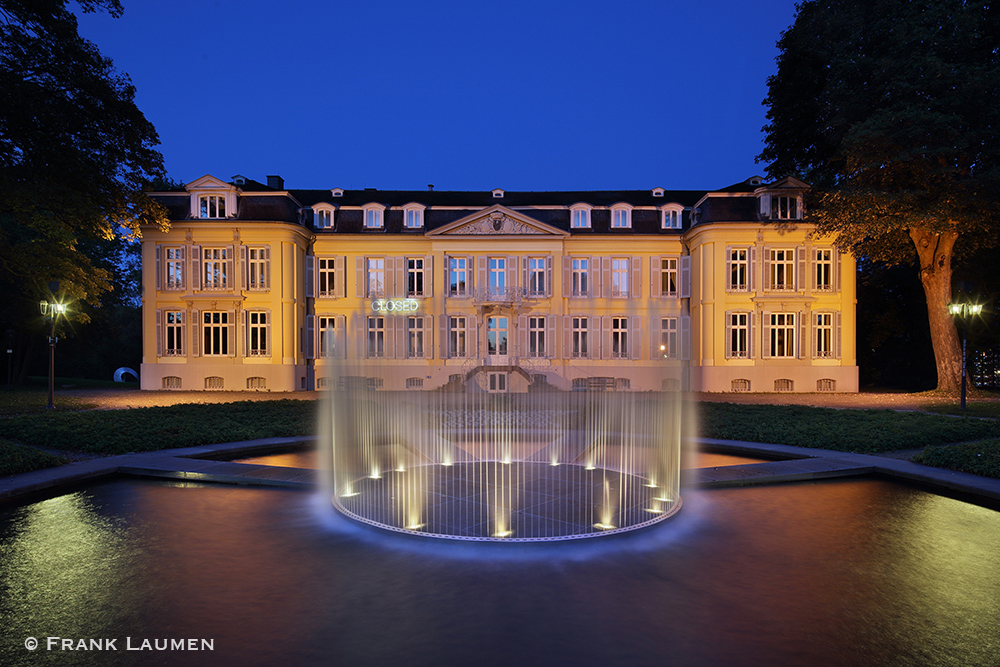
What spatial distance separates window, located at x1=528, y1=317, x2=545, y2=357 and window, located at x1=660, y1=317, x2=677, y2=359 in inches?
282

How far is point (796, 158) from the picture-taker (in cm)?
3112

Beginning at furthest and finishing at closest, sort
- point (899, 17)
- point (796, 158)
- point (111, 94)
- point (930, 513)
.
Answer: point (796, 158) < point (899, 17) < point (111, 94) < point (930, 513)

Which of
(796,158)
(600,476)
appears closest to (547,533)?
(600,476)

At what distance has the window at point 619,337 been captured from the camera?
32656 millimetres

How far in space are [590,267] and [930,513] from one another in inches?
1000

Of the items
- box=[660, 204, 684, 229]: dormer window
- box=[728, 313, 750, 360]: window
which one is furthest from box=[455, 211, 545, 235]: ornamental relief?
box=[728, 313, 750, 360]: window

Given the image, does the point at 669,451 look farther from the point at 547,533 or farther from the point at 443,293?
the point at 443,293

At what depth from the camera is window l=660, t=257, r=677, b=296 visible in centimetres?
3253

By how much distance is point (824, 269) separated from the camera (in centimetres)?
3048

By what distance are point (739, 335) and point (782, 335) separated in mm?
2405

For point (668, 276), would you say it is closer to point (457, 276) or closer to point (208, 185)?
point (457, 276)

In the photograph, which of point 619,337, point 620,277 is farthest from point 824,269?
point 619,337

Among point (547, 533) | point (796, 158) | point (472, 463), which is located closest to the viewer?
point (547, 533)

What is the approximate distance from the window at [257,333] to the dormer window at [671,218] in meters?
→ 23.9
